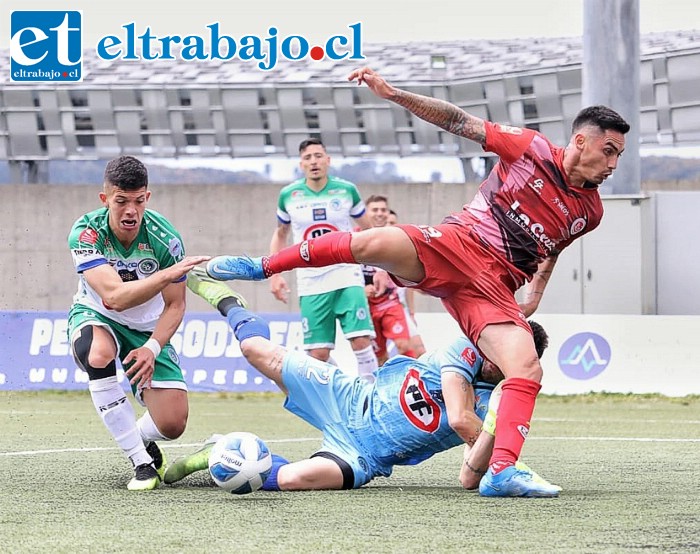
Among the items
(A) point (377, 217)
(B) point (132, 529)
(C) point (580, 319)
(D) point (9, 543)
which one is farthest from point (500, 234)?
(C) point (580, 319)

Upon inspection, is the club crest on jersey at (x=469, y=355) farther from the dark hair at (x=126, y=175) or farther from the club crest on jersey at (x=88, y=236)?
the club crest on jersey at (x=88, y=236)

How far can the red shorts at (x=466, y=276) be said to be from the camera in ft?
19.7

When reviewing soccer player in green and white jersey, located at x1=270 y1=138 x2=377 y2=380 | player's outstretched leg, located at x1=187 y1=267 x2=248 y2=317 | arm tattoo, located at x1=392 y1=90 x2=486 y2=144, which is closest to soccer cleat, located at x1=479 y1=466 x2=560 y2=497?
arm tattoo, located at x1=392 y1=90 x2=486 y2=144

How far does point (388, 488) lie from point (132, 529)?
6.17 ft

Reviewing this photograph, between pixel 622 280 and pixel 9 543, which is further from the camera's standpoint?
pixel 622 280

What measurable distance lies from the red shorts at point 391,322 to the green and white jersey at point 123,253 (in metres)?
6.81

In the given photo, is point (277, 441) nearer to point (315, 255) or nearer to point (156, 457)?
point (156, 457)

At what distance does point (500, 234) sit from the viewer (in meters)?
6.17

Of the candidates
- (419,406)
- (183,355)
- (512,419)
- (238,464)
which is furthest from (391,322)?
(238,464)

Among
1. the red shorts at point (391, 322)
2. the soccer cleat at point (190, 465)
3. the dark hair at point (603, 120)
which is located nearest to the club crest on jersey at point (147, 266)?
the soccer cleat at point (190, 465)

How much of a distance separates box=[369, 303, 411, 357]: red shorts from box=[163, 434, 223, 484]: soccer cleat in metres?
7.06

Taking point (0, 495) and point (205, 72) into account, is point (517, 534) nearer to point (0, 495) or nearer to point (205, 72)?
point (0, 495)

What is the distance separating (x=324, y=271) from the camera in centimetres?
1109

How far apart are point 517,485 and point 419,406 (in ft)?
2.25
